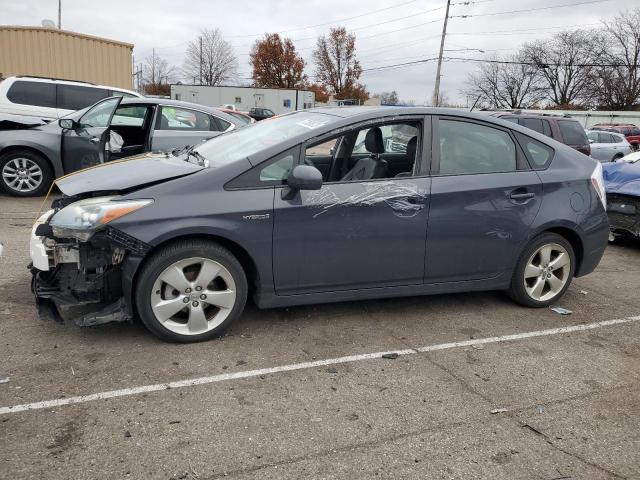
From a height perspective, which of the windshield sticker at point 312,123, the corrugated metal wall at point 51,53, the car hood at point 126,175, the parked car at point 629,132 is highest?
the corrugated metal wall at point 51,53

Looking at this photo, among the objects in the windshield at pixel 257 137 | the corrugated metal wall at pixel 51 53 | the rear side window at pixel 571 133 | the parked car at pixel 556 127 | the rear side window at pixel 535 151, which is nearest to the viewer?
the windshield at pixel 257 137

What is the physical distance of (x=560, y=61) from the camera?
6650 cm

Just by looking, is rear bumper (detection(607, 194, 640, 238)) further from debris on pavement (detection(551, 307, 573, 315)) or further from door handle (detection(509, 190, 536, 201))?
door handle (detection(509, 190, 536, 201))

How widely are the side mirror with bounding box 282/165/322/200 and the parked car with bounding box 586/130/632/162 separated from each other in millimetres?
18146

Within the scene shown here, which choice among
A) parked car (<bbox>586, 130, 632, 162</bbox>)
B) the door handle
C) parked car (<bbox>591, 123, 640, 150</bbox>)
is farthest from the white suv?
parked car (<bbox>591, 123, 640, 150</bbox>)

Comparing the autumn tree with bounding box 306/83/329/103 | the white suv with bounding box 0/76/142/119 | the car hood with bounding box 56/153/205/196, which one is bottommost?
the car hood with bounding box 56/153/205/196

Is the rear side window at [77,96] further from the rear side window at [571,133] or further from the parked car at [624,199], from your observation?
the rear side window at [571,133]

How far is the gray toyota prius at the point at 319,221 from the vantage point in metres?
3.49

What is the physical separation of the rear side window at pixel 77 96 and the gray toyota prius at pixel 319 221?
6944mm

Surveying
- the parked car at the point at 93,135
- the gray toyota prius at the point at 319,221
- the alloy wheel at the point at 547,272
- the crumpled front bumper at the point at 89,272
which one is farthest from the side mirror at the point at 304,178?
the parked car at the point at 93,135

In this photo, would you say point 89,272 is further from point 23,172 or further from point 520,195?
point 23,172

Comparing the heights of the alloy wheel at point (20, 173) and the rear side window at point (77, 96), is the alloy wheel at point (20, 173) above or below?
below

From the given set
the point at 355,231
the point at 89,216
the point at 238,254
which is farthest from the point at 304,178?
the point at 89,216

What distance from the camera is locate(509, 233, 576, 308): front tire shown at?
458cm
